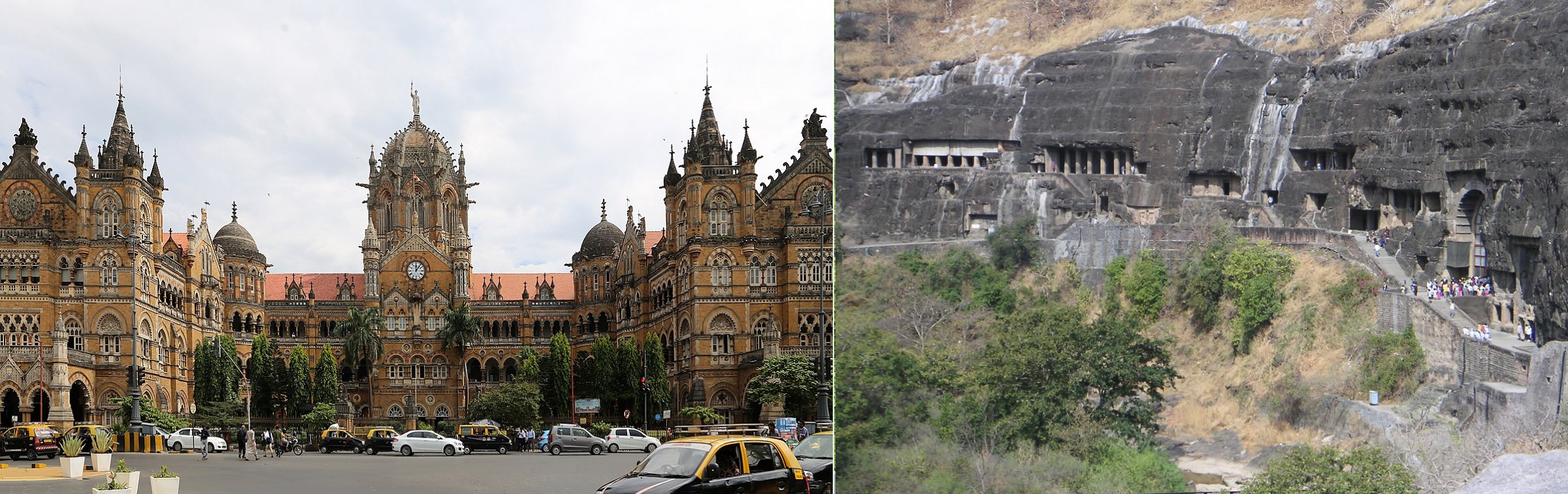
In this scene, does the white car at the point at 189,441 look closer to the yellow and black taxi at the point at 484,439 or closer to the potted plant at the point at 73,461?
the yellow and black taxi at the point at 484,439

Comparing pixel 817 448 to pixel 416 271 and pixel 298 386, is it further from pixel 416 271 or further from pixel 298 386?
pixel 416 271

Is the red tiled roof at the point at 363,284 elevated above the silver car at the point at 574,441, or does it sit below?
above

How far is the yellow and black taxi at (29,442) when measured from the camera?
110 feet

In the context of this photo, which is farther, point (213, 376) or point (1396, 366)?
point (213, 376)

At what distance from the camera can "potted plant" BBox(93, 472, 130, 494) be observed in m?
16.9

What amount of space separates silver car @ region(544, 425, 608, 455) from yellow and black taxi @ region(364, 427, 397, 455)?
4912 mm

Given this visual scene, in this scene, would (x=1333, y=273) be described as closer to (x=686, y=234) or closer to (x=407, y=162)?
(x=686, y=234)

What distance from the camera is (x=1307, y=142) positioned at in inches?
577

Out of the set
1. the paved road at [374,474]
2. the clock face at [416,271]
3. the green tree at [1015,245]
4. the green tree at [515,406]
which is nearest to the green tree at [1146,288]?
the green tree at [1015,245]

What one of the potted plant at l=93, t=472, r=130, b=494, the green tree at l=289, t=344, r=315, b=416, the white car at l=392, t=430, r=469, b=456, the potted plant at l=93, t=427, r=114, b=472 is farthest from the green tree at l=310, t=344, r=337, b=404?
the potted plant at l=93, t=472, r=130, b=494

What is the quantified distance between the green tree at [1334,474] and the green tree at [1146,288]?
208cm

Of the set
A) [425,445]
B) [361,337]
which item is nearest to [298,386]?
[361,337]

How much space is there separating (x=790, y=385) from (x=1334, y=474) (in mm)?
30522

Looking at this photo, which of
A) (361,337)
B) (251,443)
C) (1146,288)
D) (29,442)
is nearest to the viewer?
(1146,288)
